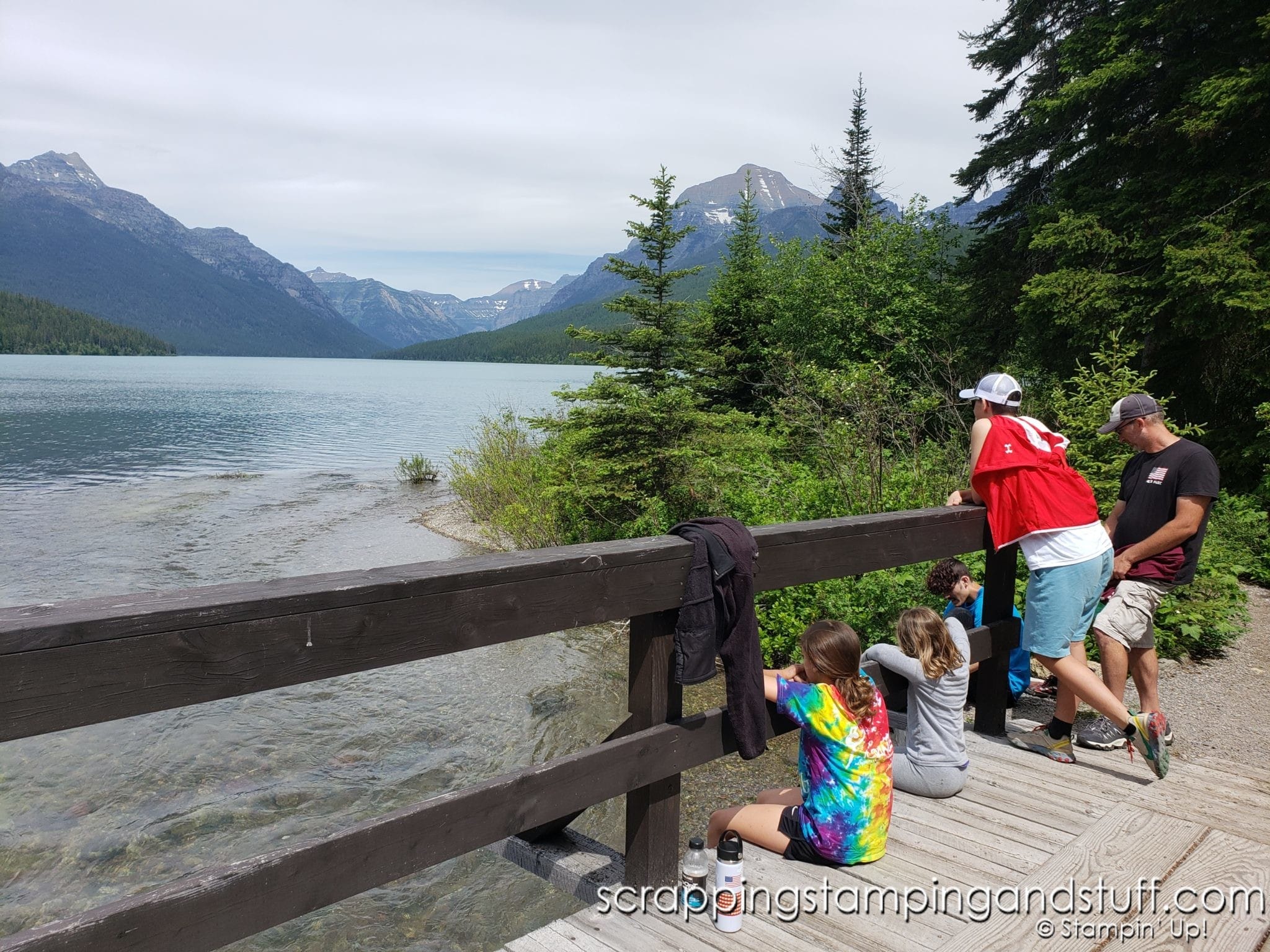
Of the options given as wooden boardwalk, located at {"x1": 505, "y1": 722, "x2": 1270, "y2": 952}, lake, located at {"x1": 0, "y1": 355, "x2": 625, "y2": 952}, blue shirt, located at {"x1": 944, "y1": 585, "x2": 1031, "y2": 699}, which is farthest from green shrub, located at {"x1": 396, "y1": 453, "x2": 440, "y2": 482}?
wooden boardwalk, located at {"x1": 505, "y1": 722, "x2": 1270, "y2": 952}

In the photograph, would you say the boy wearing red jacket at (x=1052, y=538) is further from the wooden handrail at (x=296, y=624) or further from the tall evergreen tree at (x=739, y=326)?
the tall evergreen tree at (x=739, y=326)

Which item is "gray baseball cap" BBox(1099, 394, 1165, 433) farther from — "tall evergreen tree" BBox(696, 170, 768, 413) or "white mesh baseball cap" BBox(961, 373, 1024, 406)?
"tall evergreen tree" BBox(696, 170, 768, 413)

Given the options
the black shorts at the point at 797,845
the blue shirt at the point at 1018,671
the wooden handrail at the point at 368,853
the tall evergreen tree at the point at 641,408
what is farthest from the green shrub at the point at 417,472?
the wooden handrail at the point at 368,853

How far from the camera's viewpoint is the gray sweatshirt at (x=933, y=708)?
3.75 m

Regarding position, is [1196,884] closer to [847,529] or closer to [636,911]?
[847,529]

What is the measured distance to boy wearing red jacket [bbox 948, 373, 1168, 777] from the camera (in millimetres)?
4039

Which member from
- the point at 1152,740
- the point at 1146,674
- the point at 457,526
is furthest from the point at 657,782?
the point at 457,526

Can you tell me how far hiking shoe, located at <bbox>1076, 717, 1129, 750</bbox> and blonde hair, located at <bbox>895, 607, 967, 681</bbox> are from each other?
4.27ft

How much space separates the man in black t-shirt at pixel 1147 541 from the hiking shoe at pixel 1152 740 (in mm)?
416

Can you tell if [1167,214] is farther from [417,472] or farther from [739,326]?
[417,472]

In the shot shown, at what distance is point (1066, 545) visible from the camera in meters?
4.07

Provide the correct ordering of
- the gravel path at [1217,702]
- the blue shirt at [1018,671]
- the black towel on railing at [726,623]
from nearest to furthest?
the black towel on railing at [726,623] < the gravel path at [1217,702] < the blue shirt at [1018,671]

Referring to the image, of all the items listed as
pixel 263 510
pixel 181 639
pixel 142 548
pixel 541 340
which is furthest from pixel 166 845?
pixel 541 340

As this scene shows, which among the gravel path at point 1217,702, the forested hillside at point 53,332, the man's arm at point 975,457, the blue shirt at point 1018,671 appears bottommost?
the gravel path at point 1217,702
